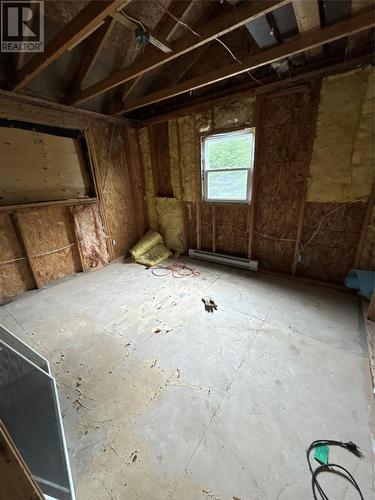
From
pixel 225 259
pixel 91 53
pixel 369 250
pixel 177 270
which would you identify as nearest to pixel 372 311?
pixel 369 250

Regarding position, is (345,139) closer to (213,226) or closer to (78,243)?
(213,226)

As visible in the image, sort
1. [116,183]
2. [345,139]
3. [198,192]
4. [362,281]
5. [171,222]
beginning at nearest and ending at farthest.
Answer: [345,139]
[362,281]
[198,192]
[116,183]
[171,222]

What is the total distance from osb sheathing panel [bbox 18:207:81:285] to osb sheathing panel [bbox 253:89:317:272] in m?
3.12

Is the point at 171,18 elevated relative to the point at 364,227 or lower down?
elevated

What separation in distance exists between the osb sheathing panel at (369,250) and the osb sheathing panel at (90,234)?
160 inches

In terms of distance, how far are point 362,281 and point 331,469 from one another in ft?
6.93

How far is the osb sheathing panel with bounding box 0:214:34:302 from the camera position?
2861mm

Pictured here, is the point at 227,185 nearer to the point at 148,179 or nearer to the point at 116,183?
the point at 148,179

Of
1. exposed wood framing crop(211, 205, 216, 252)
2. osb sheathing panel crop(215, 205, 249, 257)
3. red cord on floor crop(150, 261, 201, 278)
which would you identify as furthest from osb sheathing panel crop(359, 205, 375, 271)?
red cord on floor crop(150, 261, 201, 278)

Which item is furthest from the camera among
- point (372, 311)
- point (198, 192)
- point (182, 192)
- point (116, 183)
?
point (116, 183)

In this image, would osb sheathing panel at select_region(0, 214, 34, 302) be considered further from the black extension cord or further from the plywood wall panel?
the black extension cord

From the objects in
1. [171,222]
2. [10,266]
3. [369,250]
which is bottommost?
[10,266]

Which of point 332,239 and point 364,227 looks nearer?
point 364,227

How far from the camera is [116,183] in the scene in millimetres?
4082
